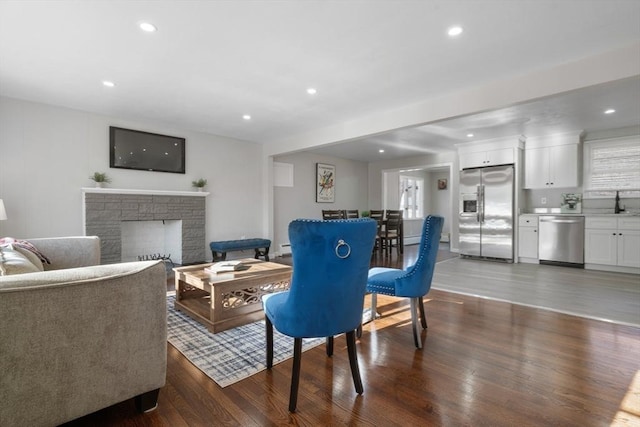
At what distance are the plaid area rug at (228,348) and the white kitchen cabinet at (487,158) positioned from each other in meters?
5.33

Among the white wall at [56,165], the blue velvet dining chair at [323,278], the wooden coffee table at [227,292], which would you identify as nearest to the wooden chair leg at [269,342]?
the blue velvet dining chair at [323,278]

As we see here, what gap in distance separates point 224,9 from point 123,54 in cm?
126

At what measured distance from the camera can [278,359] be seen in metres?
2.06

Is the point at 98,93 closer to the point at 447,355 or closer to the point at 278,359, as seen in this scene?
the point at 278,359

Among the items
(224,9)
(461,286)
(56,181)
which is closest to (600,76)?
(461,286)

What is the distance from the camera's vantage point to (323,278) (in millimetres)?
1515

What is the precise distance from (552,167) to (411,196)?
14.2 feet

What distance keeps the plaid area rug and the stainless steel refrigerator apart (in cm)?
492

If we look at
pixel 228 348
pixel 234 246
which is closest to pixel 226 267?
pixel 228 348

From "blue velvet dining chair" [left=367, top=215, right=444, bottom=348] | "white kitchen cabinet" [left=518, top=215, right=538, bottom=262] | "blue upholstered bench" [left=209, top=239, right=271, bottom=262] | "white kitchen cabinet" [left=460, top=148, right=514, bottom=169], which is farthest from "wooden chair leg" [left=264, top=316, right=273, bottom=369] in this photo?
"white kitchen cabinet" [left=460, top=148, right=514, bottom=169]

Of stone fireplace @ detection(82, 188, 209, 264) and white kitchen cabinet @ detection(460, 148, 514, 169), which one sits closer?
stone fireplace @ detection(82, 188, 209, 264)

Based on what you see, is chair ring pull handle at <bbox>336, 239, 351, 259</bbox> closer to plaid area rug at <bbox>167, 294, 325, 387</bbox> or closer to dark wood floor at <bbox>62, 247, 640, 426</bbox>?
dark wood floor at <bbox>62, 247, 640, 426</bbox>

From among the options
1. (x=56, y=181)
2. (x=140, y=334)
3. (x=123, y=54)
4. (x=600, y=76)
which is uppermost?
(x=123, y=54)

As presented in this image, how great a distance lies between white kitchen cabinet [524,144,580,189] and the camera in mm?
5445
